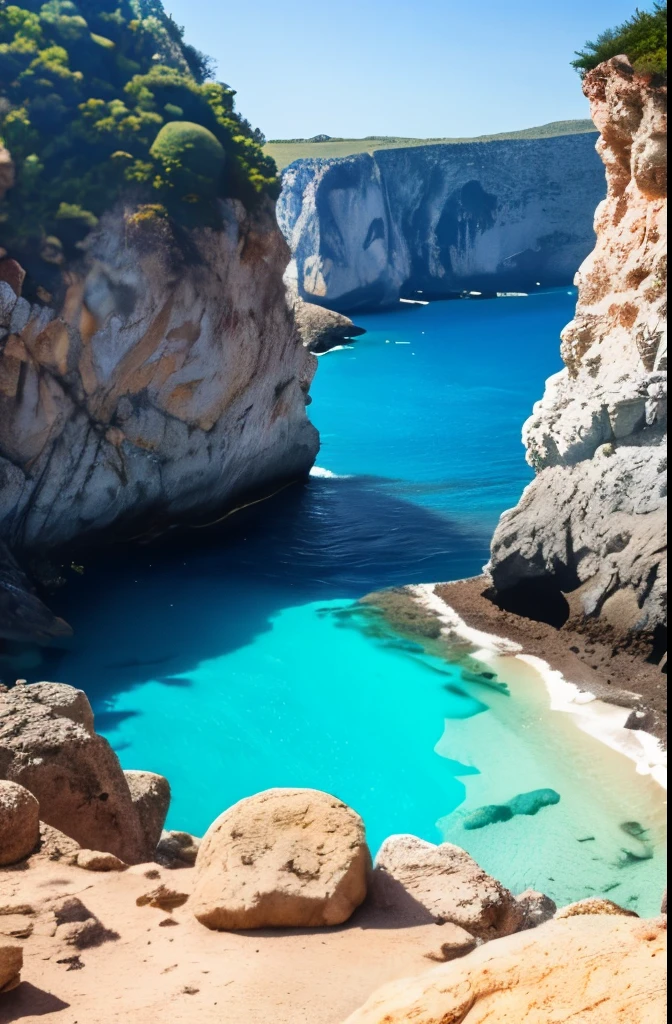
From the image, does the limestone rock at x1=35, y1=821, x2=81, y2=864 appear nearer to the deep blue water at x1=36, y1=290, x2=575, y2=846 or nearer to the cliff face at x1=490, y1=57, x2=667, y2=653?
the deep blue water at x1=36, y1=290, x2=575, y2=846

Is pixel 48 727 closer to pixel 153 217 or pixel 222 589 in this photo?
pixel 222 589

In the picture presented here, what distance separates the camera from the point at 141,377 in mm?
31000

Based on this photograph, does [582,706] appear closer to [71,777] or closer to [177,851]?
[177,851]

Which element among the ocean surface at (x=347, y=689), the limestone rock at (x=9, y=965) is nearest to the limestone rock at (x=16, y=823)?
the limestone rock at (x=9, y=965)

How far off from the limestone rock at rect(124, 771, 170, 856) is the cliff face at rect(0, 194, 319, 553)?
593 inches

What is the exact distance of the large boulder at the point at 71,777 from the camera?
12336 millimetres

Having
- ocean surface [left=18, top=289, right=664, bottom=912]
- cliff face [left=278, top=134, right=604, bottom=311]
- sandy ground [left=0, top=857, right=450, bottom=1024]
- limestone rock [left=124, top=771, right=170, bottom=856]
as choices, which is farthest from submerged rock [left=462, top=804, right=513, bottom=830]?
cliff face [left=278, top=134, right=604, bottom=311]

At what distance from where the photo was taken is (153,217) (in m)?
30.0

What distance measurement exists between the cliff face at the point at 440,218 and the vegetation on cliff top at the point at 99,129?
61.7 metres

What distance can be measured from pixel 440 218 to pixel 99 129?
7556 cm

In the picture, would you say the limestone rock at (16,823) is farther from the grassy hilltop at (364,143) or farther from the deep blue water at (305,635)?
the grassy hilltop at (364,143)

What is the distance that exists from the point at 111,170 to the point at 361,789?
20217 mm

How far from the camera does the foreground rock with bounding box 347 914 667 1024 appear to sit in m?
4.99

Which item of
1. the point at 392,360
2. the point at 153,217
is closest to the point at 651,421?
the point at 153,217
